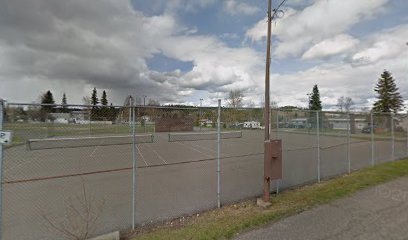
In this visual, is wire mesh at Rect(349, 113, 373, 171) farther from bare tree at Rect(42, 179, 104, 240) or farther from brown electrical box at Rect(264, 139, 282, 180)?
bare tree at Rect(42, 179, 104, 240)

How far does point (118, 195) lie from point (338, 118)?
9.94 metres

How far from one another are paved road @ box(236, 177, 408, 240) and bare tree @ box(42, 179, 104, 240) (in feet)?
9.24

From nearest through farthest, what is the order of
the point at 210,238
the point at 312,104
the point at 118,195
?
1. the point at 210,238
2. the point at 118,195
3. the point at 312,104

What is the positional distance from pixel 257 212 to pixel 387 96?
57.5 m

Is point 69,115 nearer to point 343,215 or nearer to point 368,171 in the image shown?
point 343,215

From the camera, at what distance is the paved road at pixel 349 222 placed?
437 cm

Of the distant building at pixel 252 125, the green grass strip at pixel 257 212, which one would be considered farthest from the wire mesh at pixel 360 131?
the distant building at pixel 252 125

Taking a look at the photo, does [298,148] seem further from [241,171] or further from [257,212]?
[257,212]

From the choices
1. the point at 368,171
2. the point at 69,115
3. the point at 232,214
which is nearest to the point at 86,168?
the point at 69,115

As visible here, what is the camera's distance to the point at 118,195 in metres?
7.14

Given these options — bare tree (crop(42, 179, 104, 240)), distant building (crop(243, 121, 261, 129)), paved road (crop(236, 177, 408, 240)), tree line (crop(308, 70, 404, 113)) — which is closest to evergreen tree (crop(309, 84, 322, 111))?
tree line (crop(308, 70, 404, 113))

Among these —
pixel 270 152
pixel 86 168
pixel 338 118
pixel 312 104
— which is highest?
pixel 312 104

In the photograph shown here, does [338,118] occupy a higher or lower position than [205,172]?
higher

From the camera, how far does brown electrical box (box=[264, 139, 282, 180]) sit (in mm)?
6207
